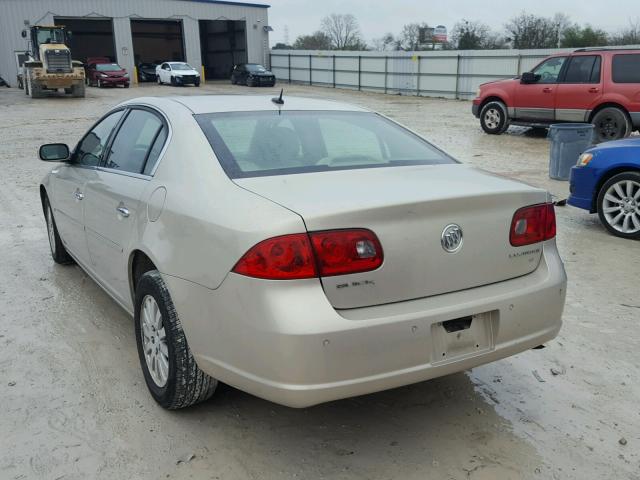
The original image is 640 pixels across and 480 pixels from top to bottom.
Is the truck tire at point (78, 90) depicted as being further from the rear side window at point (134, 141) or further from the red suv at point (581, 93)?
the rear side window at point (134, 141)

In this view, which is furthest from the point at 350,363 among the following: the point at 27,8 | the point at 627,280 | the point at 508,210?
the point at 27,8

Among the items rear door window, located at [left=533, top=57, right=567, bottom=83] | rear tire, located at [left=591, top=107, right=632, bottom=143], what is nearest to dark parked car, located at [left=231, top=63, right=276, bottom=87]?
rear door window, located at [left=533, top=57, right=567, bottom=83]

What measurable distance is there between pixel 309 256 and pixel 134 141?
1.87 m

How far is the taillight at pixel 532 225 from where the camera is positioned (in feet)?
9.23

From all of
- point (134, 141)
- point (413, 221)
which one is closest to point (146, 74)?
point (134, 141)

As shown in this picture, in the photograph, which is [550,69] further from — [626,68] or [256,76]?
[256,76]

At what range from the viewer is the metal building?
39.0 metres

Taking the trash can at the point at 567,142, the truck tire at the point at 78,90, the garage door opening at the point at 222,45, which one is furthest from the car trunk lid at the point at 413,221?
the garage door opening at the point at 222,45

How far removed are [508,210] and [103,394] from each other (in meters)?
2.31

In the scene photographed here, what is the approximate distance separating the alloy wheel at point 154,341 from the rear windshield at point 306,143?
841mm

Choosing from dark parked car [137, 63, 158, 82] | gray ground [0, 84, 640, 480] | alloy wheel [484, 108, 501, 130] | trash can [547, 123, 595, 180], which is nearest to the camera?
gray ground [0, 84, 640, 480]

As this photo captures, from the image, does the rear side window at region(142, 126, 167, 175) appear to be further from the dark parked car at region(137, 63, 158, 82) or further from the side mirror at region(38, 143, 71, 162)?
the dark parked car at region(137, 63, 158, 82)

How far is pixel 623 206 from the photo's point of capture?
6.39m

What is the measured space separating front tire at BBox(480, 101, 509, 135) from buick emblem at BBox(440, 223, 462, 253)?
13508mm
